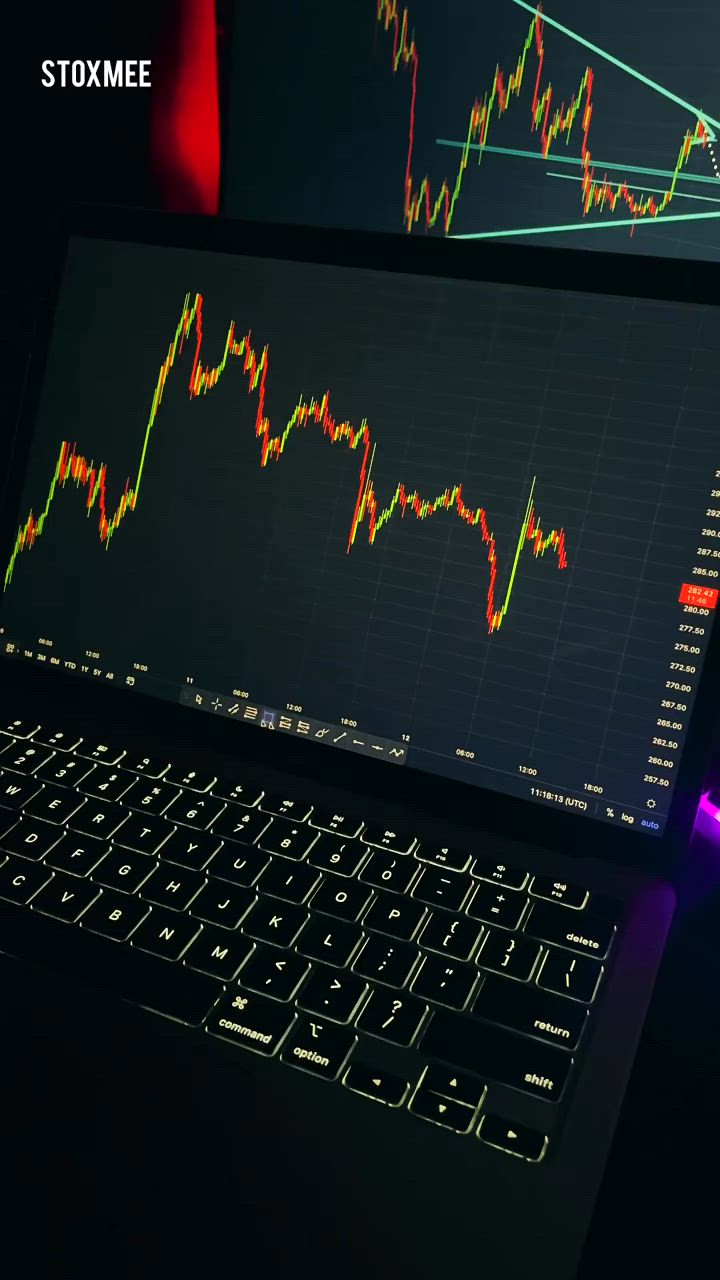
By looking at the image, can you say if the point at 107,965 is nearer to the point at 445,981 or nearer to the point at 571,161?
the point at 445,981

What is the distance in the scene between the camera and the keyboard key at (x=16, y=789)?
69 cm

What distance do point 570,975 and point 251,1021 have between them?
0.68ft

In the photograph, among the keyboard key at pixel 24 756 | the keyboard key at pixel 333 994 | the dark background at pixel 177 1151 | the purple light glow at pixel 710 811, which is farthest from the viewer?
the purple light glow at pixel 710 811

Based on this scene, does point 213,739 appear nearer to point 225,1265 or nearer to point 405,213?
point 225,1265

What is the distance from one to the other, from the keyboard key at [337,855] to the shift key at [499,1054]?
15 cm

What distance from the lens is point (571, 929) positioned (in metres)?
0.60

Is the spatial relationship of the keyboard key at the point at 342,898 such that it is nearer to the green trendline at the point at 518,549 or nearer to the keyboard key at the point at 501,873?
the keyboard key at the point at 501,873

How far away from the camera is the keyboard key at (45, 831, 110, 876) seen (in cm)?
63

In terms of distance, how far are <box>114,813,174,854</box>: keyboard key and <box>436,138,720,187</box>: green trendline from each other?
84cm

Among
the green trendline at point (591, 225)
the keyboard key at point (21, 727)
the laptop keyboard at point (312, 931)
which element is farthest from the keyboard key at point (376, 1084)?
the green trendline at point (591, 225)

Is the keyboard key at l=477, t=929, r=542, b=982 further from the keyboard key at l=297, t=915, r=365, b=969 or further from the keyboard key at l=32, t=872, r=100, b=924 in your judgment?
the keyboard key at l=32, t=872, r=100, b=924

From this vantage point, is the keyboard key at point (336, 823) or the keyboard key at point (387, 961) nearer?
the keyboard key at point (387, 961)

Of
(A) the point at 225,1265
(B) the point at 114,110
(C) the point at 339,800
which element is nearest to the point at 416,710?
(C) the point at 339,800

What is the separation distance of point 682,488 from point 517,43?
63 cm
